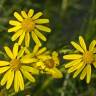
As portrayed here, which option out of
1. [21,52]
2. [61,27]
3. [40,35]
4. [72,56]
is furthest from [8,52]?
[61,27]

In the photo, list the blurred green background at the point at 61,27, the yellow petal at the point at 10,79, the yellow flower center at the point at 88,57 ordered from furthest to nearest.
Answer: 1. the blurred green background at the point at 61,27
2. the yellow flower center at the point at 88,57
3. the yellow petal at the point at 10,79

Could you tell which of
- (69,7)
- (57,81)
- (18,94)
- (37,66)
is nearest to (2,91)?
(18,94)

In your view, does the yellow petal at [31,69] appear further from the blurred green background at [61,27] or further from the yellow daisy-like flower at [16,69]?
the blurred green background at [61,27]

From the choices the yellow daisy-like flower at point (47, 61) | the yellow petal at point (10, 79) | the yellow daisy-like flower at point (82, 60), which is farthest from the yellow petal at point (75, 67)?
the yellow petal at point (10, 79)

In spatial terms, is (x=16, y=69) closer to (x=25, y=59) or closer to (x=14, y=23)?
(x=25, y=59)

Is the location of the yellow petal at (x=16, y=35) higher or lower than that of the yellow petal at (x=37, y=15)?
lower

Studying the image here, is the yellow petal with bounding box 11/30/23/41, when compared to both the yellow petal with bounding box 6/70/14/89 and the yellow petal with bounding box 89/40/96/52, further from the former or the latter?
the yellow petal with bounding box 89/40/96/52

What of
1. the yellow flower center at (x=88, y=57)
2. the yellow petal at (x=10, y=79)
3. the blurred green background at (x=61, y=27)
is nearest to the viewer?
the yellow petal at (x=10, y=79)

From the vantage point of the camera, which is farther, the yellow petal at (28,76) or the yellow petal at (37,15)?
the yellow petal at (37,15)
